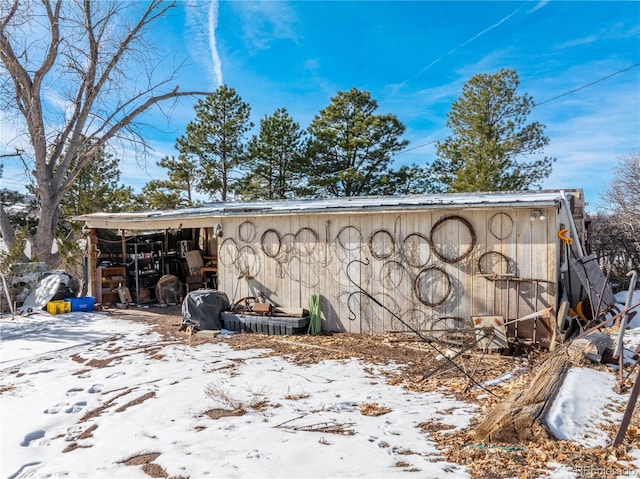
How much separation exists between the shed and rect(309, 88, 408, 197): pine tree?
10240 millimetres

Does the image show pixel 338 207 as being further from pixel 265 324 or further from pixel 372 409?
pixel 372 409

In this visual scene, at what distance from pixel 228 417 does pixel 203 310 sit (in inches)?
158

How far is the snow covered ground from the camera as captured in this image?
2.60 m

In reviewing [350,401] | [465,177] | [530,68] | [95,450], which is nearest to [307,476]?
[350,401]

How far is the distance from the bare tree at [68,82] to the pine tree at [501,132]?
11471 mm

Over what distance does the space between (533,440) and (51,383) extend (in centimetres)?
A: 487

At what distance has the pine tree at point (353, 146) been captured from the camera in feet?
57.8

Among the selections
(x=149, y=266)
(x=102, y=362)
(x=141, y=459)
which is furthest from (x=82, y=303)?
(x=141, y=459)

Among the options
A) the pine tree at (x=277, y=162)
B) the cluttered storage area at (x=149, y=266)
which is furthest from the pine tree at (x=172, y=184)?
the cluttered storage area at (x=149, y=266)

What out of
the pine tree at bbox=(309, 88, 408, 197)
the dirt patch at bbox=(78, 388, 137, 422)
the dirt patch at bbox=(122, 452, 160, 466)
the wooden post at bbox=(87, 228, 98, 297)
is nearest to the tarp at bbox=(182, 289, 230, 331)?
the dirt patch at bbox=(78, 388, 137, 422)

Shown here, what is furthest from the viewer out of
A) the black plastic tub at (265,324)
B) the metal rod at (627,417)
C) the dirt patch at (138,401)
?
Result: the black plastic tub at (265,324)

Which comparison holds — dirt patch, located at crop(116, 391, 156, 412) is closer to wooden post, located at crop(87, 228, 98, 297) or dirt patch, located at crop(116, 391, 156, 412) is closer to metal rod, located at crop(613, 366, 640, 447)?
metal rod, located at crop(613, 366, 640, 447)

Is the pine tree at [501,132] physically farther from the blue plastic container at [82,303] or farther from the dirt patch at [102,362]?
the dirt patch at [102,362]

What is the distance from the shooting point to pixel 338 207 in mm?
6754
